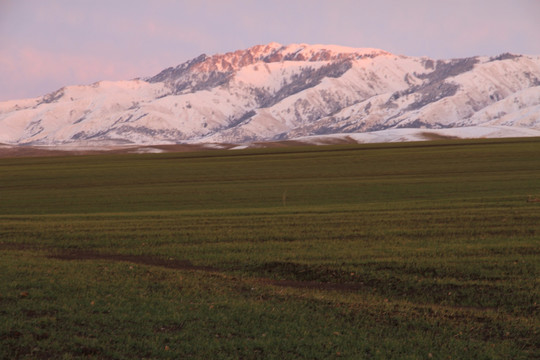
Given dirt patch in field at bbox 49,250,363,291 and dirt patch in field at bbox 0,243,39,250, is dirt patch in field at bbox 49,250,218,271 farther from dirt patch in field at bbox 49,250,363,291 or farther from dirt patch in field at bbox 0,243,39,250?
dirt patch in field at bbox 0,243,39,250

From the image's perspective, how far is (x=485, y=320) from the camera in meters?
13.2

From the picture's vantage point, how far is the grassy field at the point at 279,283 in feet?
37.7

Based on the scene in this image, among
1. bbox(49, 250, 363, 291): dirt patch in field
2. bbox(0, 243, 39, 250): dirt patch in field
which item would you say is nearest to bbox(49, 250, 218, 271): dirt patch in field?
bbox(49, 250, 363, 291): dirt patch in field

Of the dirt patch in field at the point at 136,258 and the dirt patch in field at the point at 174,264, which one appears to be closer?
the dirt patch in field at the point at 174,264

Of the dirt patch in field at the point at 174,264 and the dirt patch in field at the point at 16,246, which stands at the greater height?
the dirt patch in field at the point at 16,246

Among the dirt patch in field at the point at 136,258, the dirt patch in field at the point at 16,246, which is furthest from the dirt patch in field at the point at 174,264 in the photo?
the dirt patch in field at the point at 16,246

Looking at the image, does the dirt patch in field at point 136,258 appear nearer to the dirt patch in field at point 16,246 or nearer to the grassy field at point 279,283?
the grassy field at point 279,283

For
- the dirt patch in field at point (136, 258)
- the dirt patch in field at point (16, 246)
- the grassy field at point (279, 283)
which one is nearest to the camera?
the grassy field at point (279, 283)

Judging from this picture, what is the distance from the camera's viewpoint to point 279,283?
17.3m

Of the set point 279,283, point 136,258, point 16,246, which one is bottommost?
point 279,283

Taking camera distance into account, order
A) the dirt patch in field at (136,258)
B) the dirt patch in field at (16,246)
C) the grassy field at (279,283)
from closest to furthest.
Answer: the grassy field at (279,283), the dirt patch in field at (136,258), the dirt patch in field at (16,246)

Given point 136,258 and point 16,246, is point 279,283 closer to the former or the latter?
point 136,258

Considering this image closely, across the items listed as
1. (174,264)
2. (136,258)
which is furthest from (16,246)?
(174,264)

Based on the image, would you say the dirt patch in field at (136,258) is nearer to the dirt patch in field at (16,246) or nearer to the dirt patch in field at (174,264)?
the dirt patch in field at (174,264)
